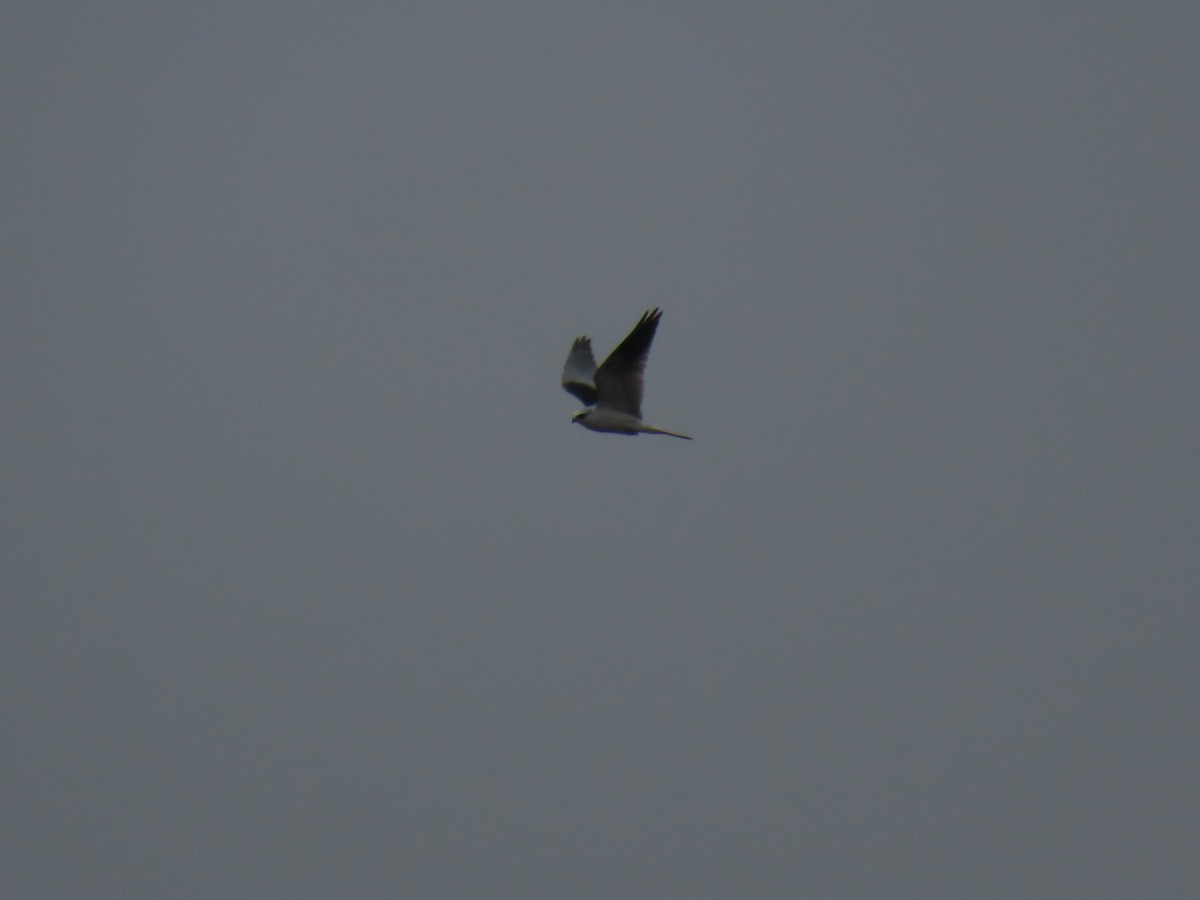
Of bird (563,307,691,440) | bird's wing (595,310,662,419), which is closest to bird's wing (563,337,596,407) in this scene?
bird (563,307,691,440)

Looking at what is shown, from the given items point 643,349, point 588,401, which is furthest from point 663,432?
point 588,401

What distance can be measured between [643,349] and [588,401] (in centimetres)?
223

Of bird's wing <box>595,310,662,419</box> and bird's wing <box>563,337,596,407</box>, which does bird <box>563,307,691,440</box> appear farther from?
bird's wing <box>563,337,596,407</box>

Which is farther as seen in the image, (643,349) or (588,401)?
(588,401)

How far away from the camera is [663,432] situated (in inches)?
695

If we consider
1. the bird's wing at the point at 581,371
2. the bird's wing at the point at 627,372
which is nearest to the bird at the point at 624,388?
the bird's wing at the point at 627,372

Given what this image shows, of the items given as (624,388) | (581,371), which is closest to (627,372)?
(624,388)

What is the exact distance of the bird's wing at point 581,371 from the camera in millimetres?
20250

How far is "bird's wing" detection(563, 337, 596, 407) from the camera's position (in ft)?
66.4

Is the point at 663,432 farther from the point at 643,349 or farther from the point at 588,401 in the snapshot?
the point at 588,401

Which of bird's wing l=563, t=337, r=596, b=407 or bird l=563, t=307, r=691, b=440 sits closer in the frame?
bird l=563, t=307, r=691, b=440

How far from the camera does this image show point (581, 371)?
20.9 meters

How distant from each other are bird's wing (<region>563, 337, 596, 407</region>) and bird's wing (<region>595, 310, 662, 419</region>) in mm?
1725

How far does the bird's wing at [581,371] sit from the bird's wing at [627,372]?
173 centimetres
